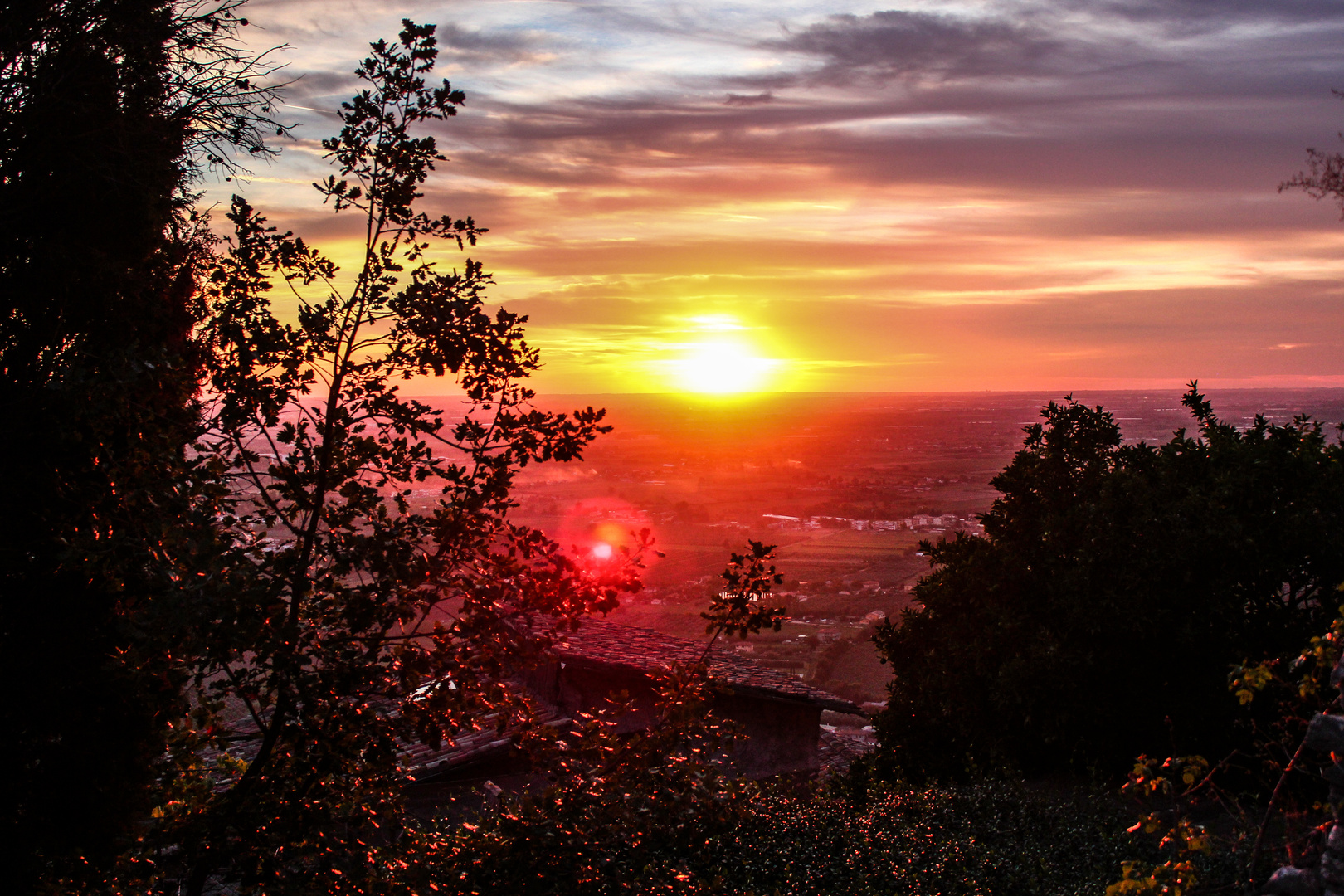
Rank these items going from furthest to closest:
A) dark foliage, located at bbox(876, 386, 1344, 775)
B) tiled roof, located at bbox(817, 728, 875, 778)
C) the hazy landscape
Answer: the hazy landscape → tiled roof, located at bbox(817, 728, 875, 778) → dark foliage, located at bbox(876, 386, 1344, 775)

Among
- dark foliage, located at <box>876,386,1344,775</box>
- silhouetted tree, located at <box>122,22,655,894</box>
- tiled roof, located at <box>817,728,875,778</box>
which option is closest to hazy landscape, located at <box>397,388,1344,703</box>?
silhouetted tree, located at <box>122,22,655,894</box>

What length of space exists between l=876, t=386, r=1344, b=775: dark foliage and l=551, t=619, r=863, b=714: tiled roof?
263 cm

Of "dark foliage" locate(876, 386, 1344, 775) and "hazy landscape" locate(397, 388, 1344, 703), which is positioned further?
"hazy landscape" locate(397, 388, 1344, 703)

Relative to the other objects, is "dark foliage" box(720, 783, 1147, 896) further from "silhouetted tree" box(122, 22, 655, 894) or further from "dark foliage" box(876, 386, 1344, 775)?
"silhouetted tree" box(122, 22, 655, 894)

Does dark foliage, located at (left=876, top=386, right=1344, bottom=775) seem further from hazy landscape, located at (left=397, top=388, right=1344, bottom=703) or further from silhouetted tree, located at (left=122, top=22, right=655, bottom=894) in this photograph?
silhouetted tree, located at (left=122, top=22, right=655, bottom=894)

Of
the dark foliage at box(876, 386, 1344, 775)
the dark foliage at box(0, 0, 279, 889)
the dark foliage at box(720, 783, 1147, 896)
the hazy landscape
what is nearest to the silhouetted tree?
the hazy landscape

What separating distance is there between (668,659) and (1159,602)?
8120 millimetres

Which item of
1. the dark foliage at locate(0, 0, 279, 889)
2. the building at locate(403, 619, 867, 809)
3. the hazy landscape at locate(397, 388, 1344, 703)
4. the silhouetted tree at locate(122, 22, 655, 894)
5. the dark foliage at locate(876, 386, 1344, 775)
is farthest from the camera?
the hazy landscape at locate(397, 388, 1344, 703)

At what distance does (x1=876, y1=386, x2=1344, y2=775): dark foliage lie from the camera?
1327cm

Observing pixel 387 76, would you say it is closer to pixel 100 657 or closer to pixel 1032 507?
pixel 100 657

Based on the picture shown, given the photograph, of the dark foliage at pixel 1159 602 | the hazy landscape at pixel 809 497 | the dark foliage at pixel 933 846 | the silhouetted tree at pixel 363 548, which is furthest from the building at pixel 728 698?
the silhouetted tree at pixel 363 548

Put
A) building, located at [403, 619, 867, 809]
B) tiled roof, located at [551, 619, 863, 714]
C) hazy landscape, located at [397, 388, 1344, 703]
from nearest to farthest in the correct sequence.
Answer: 1. tiled roof, located at [551, 619, 863, 714]
2. building, located at [403, 619, 867, 809]
3. hazy landscape, located at [397, 388, 1344, 703]

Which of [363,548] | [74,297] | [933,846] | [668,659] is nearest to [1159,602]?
[933,846]

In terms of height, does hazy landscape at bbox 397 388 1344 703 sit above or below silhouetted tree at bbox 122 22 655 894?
below
